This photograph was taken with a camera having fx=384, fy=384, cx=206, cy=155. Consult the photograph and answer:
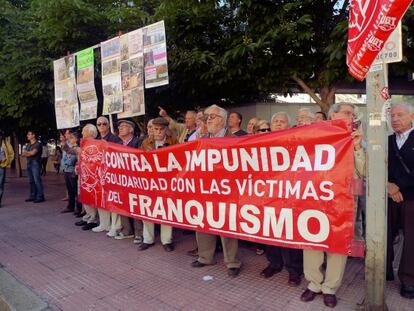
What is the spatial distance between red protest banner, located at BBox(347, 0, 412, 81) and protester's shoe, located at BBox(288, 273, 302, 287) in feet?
6.95

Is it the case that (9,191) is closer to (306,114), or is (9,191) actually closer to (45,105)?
(45,105)

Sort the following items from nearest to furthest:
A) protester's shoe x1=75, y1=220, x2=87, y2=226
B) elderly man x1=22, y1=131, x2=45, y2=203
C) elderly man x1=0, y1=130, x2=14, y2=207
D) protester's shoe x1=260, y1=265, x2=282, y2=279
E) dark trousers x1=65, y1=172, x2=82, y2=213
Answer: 1. protester's shoe x1=260, y1=265, x2=282, y2=279
2. protester's shoe x1=75, y1=220, x2=87, y2=226
3. dark trousers x1=65, y1=172, x2=82, y2=213
4. elderly man x1=0, y1=130, x2=14, y2=207
5. elderly man x1=22, y1=131, x2=45, y2=203

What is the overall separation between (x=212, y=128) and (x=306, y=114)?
1.10 meters

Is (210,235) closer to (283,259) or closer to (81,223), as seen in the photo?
(283,259)

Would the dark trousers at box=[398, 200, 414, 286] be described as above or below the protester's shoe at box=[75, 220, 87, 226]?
above

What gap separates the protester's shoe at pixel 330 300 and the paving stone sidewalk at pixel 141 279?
47mm

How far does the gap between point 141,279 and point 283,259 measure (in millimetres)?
1576

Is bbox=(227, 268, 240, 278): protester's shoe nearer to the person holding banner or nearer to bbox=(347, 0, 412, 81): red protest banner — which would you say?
the person holding banner

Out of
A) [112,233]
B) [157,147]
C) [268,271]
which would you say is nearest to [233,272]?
[268,271]

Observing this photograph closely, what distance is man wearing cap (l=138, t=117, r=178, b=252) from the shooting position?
522cm

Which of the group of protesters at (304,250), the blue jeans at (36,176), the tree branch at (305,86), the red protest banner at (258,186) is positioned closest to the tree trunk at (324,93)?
the tree branch at (305,86)

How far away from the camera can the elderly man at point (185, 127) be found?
5.93 metres

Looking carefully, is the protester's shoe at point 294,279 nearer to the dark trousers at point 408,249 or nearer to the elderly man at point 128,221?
the dark trousers at point 408,249

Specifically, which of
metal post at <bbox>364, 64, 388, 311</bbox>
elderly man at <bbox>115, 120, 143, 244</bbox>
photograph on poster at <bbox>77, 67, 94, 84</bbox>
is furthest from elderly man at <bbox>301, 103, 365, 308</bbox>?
photograph on poster at <bbox>77, 67, 94, 84</bbox>
